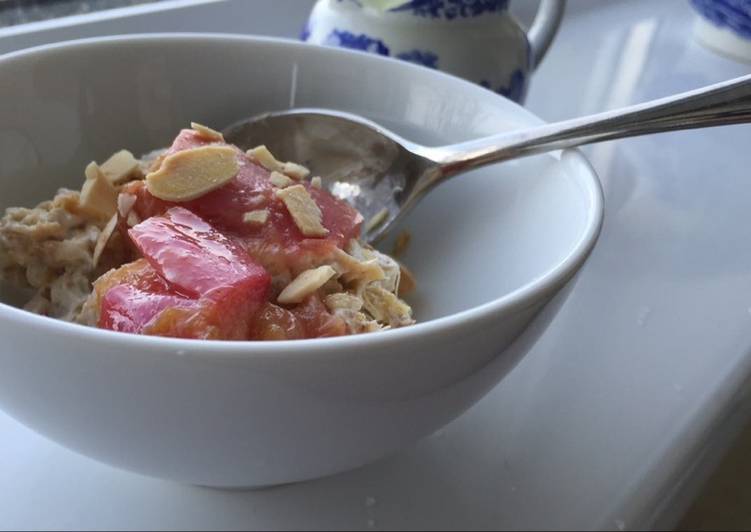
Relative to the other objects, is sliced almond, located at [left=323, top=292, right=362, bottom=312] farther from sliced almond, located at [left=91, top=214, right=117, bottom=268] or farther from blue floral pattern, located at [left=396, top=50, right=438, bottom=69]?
blue floral pattern, located at [left=396, top=50, right=438, bottom=69]

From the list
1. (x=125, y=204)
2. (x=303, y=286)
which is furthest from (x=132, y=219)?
(x=303, y=286)

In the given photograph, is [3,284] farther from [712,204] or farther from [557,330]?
[712,204]

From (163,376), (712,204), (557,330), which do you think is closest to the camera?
(163,376)

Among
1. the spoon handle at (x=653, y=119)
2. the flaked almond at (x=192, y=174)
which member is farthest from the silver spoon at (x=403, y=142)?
the flaked almond at (x=192, y=174)

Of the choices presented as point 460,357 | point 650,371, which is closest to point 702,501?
point 650,371

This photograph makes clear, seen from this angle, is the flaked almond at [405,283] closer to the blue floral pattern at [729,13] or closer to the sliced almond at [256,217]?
the sliced almond at [256,217]

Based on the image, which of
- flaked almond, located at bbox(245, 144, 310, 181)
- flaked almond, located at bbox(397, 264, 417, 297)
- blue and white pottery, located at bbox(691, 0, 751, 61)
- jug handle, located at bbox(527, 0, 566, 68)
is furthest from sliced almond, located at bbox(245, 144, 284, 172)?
blue and white pottery, located at bbox(691, 0, 751, 61)
